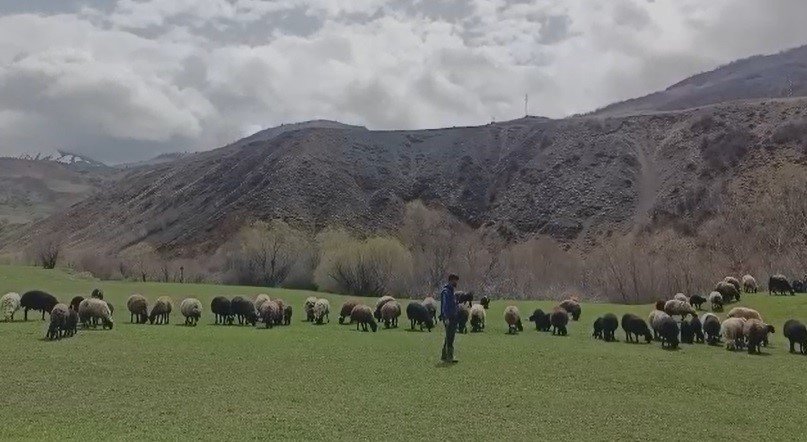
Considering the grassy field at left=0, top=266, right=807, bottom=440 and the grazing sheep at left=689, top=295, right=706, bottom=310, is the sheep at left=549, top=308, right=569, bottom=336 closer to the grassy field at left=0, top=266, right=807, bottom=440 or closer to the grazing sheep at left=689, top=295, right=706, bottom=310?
the grassy field at left=0, top=266, right=807, bottom=440

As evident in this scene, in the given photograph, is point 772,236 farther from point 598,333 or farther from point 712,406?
point 712,406

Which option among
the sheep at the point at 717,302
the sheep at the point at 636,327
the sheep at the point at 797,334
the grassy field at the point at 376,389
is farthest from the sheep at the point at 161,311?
the sheep at the point at 717,302

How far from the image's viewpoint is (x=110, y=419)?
42.2ft

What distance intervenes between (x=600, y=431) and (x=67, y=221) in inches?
5139

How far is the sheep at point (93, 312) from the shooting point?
26.5 metres

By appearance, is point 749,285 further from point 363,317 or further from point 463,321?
point 363,317

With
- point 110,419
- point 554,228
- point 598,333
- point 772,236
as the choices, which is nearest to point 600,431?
point 110,419

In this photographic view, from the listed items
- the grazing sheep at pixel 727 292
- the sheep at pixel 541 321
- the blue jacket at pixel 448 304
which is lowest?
the sheep at pixel 541 321

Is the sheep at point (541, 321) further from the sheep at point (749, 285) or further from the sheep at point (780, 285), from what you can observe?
the sheep at point (749, 285)

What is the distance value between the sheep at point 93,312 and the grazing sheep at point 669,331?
2107cm

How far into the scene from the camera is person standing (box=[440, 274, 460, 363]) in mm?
20234

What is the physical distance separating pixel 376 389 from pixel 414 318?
1488 centimetres

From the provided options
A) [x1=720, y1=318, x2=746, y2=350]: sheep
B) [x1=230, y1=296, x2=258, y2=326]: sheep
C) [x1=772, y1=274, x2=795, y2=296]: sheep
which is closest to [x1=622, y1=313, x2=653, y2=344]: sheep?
[x1=720, y1=318, x2=746, y2=350]: sheep

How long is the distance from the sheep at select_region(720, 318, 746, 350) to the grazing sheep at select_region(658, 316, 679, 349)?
1.85 m
